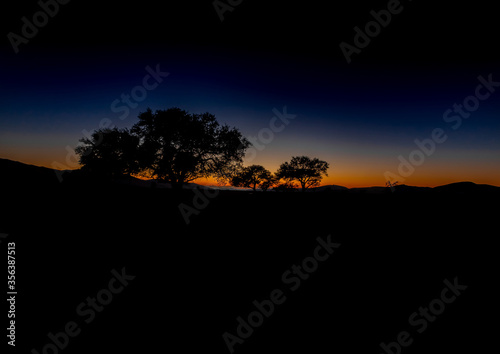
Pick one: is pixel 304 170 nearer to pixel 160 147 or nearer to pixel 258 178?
pixel 258 178

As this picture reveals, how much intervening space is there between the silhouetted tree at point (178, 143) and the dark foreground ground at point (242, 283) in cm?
1671

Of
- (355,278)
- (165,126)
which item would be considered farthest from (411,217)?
(165,126)

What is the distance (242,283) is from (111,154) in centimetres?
2507

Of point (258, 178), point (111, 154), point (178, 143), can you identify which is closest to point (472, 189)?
point (178, 143)

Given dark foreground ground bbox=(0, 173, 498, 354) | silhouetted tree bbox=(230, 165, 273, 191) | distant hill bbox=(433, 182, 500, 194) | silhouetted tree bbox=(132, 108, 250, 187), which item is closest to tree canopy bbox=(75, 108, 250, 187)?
silhouetted tree bbox=(132, 108, 250, 187)

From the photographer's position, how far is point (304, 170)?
5141 centimetres

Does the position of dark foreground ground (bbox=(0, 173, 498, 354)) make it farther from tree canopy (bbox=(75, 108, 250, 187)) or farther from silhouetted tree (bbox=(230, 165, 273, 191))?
silhouetted tree (bbox=(230, 165, 273, 191))

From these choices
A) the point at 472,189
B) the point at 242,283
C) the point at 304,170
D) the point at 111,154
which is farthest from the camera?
the point at 304,170

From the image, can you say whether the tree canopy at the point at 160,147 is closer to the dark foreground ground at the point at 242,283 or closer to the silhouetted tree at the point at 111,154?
the silhouetted tree at the point at 111,154

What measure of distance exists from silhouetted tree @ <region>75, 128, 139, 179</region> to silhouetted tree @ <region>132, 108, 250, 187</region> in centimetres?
106

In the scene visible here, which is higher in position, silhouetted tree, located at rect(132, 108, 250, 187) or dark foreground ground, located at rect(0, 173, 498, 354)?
silhouetted tree, located at rect(132, 108, 250, 187)

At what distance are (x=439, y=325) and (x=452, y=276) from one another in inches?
59.1

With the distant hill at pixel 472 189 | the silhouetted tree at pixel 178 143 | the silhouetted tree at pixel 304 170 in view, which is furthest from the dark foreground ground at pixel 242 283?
the silhouetted tree at pixel 304 170

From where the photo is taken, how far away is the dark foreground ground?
2.71 metres
